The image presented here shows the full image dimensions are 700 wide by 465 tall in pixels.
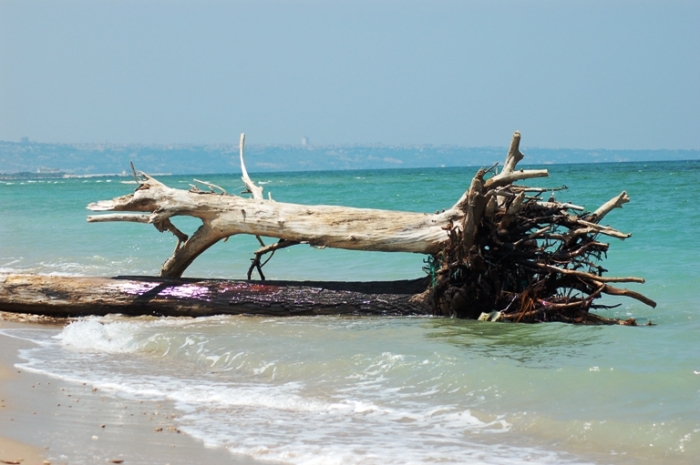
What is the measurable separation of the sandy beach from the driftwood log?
258 cm

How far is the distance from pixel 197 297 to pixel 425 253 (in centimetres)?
233

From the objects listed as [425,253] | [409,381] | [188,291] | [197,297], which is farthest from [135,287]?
[409,381]

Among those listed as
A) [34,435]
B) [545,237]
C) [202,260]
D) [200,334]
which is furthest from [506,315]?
[202,260]

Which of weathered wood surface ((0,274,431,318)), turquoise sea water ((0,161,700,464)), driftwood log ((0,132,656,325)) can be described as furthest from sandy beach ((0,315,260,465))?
driftwood log ((0,132,656,325))

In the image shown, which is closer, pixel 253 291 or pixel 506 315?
pixel 506 315

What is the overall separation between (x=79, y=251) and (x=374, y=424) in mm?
12335

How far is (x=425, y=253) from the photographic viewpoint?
827cm

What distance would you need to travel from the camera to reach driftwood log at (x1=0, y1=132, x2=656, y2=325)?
7570 mm

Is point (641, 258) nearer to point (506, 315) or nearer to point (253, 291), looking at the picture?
point (506, 315)

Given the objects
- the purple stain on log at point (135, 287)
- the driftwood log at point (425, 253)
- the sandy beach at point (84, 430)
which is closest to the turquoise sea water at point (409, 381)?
the sandy beach at point (84, 430)

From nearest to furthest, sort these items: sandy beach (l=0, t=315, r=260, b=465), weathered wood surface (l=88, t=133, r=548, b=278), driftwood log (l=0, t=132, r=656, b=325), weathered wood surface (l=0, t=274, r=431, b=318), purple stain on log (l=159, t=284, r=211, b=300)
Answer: sandy beach (l=0, t=315, r=260, b=465) < driftwood log (l=0, t=132, r=656, b=325) < weathered wood surface (l=88, t=133, r=548, b=278) < weathered wood surface (l=0, t=274, r=431, b=318) < purple stain on log (l=159, t=284, r=211, b=300)

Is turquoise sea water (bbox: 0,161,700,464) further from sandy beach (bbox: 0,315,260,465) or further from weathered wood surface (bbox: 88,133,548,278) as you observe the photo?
weathered wood surface (bbox: 88,133,548,278)

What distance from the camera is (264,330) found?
24.4 feet

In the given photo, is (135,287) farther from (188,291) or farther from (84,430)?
(84,430)
